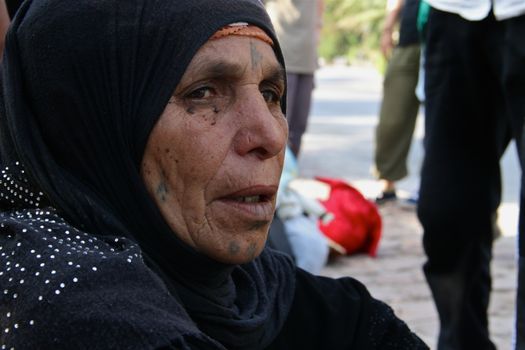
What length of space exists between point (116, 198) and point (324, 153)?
7.72 meters

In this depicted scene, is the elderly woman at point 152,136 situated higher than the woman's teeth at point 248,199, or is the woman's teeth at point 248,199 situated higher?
the elderly woman at point 152,136

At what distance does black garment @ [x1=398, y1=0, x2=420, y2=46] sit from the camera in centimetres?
538

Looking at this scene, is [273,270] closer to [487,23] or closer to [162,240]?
[162,240]

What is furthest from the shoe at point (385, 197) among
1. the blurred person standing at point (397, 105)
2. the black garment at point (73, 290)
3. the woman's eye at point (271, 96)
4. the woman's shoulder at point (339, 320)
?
the black garment at point (73, 290)

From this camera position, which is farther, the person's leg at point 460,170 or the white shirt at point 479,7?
the person's leg at point 460,170

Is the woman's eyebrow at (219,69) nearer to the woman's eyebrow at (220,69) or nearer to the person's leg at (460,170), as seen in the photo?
the woman's eyebrow at (220,69)

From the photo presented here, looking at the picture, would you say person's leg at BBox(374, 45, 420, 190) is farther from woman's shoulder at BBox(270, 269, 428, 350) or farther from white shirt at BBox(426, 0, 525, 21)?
woman's shoulder at BBox(270, 269, 428, 350)

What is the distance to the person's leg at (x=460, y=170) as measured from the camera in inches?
117

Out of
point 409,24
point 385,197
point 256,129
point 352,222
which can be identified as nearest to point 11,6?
point 256,129

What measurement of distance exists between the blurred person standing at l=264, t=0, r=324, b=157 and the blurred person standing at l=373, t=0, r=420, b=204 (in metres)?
0.65

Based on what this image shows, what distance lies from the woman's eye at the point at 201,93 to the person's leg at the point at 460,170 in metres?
1.50

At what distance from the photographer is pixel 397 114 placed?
605cm

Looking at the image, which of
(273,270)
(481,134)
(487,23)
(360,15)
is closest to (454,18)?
(487,23)

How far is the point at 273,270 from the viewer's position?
6.41 feet
